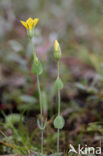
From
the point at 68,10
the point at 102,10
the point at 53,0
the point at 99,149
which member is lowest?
the point at 99,149

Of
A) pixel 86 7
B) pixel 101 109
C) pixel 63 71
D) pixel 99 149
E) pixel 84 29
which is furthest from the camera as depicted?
pixel 86 7

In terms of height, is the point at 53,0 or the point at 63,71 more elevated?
the point at 53,0

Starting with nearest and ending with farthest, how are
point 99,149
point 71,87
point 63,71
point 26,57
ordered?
1. point 99,149
2. point 26,57
3. point 71,87
4. point 63,71

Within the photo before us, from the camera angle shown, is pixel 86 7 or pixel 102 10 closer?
pixel 102 10

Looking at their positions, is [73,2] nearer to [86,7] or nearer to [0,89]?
[86,7]

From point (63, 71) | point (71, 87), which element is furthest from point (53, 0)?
point (71, 87)

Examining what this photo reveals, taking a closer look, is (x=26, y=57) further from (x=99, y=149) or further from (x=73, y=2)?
(x=73, y=2)
